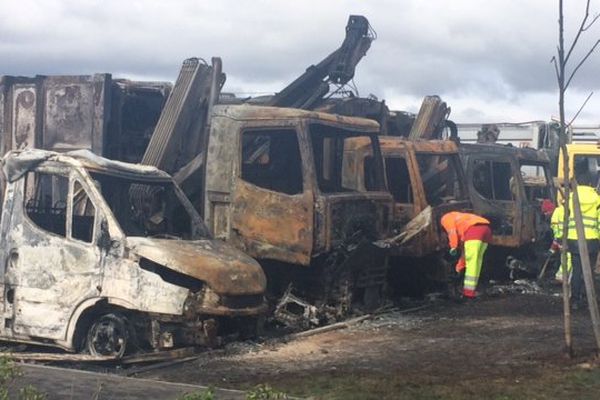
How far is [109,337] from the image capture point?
8.51 meters

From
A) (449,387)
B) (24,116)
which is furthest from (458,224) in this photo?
(24,116)

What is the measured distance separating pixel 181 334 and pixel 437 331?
3.12m

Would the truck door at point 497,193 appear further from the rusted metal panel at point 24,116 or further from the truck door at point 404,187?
the rusted metal panel at point 24,116

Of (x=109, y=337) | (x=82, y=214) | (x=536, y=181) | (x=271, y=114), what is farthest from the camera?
(x=536, y=181)

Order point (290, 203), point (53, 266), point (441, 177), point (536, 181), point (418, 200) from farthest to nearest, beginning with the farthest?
point (536, 181) < point (441, 177) < point (418, 200) < point (290, 203) < point (53, 266)

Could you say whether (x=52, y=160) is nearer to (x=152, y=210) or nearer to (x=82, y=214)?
(x=82, y=214)

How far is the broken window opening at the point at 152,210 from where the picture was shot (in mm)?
9484

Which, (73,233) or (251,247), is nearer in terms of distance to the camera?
(73,233)

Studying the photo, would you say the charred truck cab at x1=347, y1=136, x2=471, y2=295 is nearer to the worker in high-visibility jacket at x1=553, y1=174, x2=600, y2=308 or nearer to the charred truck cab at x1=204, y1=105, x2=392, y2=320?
the charred truck cab at x1=204, y1=105, x2=392, y2=320

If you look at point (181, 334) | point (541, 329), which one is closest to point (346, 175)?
point (541, 329)

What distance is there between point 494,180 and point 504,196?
293mm

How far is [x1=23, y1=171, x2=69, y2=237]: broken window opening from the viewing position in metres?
9.12

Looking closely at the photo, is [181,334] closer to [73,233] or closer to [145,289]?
[145,289]

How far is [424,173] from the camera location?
1326cm
